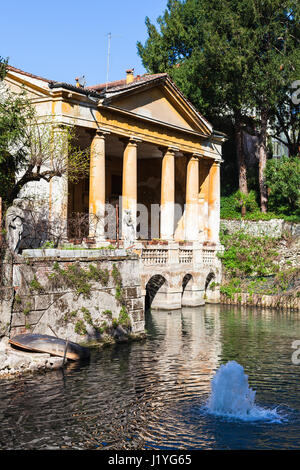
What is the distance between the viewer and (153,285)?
25.9 meters

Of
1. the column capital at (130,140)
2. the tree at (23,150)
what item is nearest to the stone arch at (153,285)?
the column capital at (130,140)

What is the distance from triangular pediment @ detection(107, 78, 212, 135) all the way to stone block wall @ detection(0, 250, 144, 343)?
8630 millimetres

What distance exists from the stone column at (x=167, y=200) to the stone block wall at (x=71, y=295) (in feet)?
28.9

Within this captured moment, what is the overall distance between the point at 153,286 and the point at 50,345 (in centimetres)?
1236

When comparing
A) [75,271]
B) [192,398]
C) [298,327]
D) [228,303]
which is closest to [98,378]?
[192,398]

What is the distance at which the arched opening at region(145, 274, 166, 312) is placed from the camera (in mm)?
25656

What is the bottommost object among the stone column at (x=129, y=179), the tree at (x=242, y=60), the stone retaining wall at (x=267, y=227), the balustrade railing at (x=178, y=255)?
the balustrade railing at (x=178, y=255)

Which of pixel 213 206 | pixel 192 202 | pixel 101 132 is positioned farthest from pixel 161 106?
pixel 213 206

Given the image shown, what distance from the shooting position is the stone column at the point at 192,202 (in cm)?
2897

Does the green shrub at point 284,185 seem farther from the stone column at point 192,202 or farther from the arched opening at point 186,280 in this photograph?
the arched opening at point 186,280

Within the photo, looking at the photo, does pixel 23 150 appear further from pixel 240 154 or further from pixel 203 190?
pixel 240 154

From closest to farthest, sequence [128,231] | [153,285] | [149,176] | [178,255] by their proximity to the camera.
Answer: [128,231] → [153,285] → [178,255] → [149,176]
